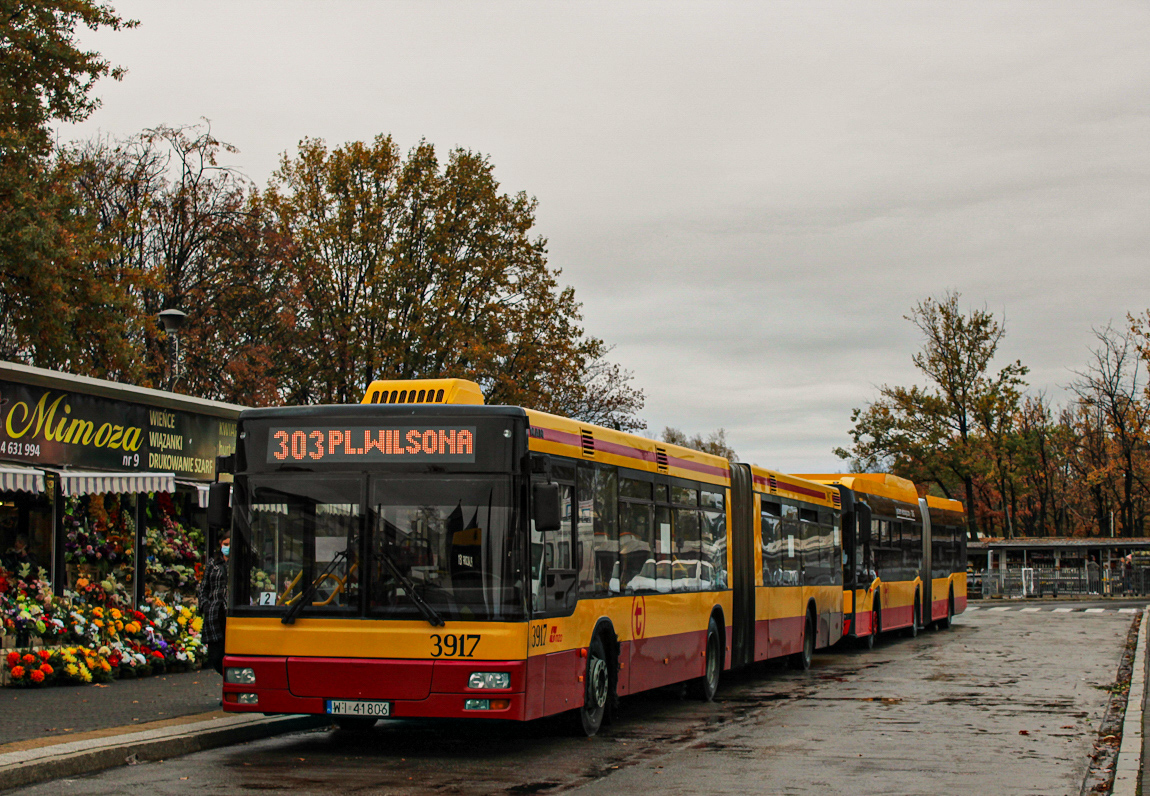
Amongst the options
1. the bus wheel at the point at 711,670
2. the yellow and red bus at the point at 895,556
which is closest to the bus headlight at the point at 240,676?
the bus wheel at the point at 711,670

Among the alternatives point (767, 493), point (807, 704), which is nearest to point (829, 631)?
point (767, 493)

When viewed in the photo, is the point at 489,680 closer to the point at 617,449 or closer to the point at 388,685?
the point at 388,685

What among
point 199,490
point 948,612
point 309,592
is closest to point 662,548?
point 309,592

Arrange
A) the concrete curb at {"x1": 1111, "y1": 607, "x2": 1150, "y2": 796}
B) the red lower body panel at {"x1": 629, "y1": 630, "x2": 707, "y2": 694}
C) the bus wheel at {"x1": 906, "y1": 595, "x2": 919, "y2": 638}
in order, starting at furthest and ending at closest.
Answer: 1. the bus wheel at {"x1": 906, "y1": 595, "x2": 919, "y2": 638}
2. the red lower body panel at {"x1": 629, "y1": 630, "x2": 707, "y2": 694}
3. the concrete curb at {"x1": 1111, "y1": 607, "x2": 1150, "y2": 796}

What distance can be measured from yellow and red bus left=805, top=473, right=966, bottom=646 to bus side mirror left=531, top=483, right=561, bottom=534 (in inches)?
600

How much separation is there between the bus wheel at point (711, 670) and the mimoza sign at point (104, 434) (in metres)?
8.09

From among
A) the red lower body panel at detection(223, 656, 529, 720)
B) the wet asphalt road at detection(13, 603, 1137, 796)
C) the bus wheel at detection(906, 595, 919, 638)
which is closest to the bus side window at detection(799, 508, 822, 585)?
the wet asphalt road at detection(13, 603, 1137, 796)

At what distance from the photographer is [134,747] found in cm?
1069

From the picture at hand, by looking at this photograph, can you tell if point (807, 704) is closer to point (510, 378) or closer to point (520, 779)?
point (520, 779)

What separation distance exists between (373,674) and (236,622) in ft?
4.20

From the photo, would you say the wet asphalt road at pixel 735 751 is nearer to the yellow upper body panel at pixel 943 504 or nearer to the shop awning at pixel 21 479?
the shop awning at pixel 21 479

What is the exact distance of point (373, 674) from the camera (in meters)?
10.7

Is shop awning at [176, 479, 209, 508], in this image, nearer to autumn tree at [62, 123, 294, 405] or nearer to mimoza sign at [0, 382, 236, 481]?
mimoza sign at [0, 382, 236, 481]

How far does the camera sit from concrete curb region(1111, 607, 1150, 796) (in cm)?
943
